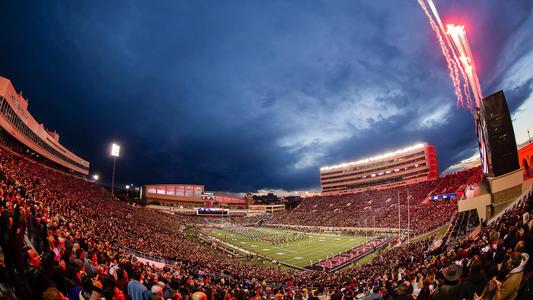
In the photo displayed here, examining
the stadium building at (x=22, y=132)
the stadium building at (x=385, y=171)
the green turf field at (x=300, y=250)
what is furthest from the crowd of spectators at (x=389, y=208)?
the stadium building at (x=22, y=132)

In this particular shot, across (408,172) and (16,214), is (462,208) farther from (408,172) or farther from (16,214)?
(408,172)

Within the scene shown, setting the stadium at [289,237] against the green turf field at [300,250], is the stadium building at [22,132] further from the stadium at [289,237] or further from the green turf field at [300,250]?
the green turf field at [300,250]

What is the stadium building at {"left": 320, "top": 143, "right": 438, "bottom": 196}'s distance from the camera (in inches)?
4119

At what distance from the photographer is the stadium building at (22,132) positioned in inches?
1340

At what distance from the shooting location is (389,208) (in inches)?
2763

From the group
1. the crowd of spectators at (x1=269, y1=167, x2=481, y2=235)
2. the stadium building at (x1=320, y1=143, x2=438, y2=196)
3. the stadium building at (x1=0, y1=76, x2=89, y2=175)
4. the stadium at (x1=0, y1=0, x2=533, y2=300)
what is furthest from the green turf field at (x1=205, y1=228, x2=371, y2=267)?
the stadium building at (x1=320, y1=143, x2=438, y2=196)

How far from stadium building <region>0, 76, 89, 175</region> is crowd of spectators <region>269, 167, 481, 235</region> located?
58.1 meters

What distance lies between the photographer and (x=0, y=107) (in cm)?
3216

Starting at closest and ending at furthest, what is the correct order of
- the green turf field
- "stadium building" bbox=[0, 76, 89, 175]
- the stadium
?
1. the stadium
2. "stadium building" bbox=[0, 76, 89, 175]
3. the green turf field

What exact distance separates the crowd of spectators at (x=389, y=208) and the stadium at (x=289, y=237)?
1.75 ft

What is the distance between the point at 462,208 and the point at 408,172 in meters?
90.4

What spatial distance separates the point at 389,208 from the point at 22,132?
73.9 meters

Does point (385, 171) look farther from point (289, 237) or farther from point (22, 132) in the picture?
point (22, 132)

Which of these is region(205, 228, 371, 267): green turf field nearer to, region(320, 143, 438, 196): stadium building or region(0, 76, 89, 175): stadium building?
region(0, 76, 89, 175): stadium building
